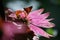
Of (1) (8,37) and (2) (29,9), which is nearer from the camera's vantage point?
(1) (8,37)

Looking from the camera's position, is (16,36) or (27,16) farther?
(27,16)

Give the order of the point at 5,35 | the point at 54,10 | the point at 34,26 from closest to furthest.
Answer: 1. the point at 5,35
2. the point at 34,26
3. the point at 54,10

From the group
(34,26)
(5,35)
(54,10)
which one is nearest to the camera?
(5,35)

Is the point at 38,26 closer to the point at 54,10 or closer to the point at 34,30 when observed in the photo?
the point at 34,30

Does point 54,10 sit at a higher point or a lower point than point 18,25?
lower

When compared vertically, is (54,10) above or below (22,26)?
below

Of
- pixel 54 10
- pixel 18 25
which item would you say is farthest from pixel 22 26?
pixel 54 10

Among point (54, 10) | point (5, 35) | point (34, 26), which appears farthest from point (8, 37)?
point (54, 10)

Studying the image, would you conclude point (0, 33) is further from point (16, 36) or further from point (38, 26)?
point (38, 26)
